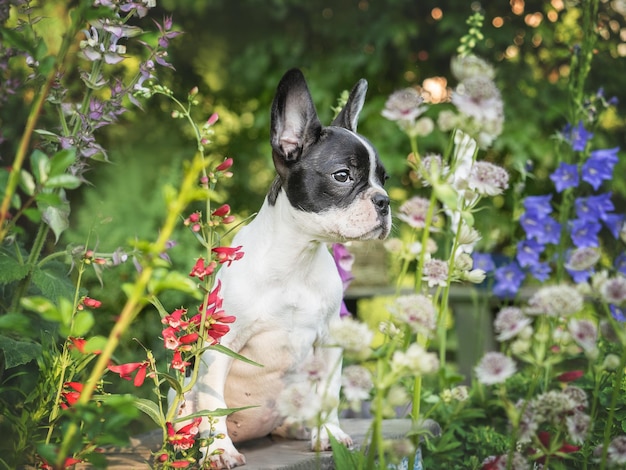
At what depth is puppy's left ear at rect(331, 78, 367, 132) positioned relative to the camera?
2.55m

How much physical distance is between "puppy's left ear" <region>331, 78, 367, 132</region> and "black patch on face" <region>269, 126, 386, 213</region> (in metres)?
0.24

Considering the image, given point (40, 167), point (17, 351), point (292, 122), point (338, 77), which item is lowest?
point (17, 351)

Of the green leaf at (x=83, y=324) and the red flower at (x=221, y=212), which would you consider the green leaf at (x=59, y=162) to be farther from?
the red flower at (x=221, y=212)

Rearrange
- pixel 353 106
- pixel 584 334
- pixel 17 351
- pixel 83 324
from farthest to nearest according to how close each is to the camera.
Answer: pixel 353 106 < pixel 17 351 < pixel 584 334 < pixel 83 324

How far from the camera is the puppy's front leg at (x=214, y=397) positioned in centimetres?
215

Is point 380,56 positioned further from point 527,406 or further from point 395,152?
point 527,406

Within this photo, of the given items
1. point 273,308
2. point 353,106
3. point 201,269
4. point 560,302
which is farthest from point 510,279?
point 560,302

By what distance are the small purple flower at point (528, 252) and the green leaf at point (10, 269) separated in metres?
2.24

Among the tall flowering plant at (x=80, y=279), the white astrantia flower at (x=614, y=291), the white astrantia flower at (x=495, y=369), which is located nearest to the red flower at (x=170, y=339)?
the tall flowering plant at (x=80, y=279)

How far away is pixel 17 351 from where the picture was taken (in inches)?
81.7

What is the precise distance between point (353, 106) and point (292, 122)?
29 centimetres

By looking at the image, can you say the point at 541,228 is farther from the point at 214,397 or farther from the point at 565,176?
the point at 214,397

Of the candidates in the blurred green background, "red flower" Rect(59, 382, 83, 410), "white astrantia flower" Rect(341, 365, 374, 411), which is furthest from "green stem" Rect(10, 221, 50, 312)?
the blurred green background

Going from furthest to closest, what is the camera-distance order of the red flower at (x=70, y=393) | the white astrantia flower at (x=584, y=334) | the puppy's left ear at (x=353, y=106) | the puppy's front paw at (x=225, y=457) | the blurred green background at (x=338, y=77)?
1. the blurred green background at (x=338, y=77)
2. the puppy's left ear at (x=353, y=106)
3. the puppy's front paw at (x=225, y=457)
4. the red flower at (x=70, y=393)
5. the white astrantia flower at (x=584, y=334)
